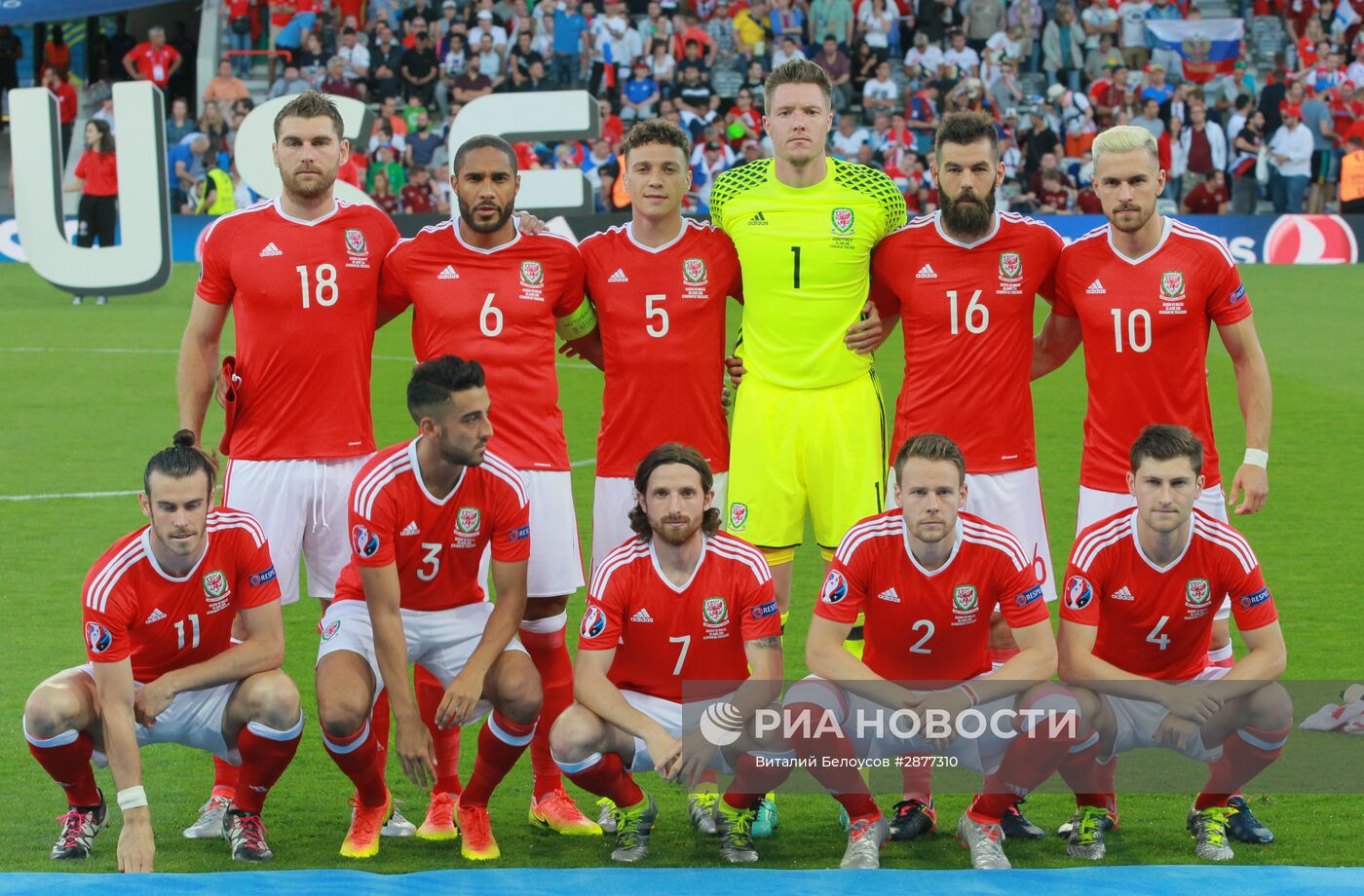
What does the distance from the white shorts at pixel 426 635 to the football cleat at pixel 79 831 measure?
2.79 feet

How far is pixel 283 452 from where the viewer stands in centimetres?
605

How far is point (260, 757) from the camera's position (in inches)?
213

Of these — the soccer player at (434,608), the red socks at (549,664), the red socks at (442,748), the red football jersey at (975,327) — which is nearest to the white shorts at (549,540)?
the red socks at (549,664)

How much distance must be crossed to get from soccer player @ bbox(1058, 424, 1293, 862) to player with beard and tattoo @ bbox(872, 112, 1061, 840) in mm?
671

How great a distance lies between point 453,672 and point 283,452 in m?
1.03


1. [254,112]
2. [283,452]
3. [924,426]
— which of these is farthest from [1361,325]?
[283,452]

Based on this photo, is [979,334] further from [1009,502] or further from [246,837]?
[246,837]

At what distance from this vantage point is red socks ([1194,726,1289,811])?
5.30 metres

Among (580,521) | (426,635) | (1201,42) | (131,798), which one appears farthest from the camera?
(1201,42)

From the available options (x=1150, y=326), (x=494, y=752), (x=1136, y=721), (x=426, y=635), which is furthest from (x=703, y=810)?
(x=1150, y=326)

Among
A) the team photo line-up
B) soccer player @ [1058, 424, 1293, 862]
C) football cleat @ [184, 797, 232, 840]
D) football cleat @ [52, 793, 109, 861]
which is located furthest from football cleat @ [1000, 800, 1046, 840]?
football cleat @ [52, 793, 109, 861]

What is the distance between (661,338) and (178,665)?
1937mm

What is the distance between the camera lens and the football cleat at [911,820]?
5.62m

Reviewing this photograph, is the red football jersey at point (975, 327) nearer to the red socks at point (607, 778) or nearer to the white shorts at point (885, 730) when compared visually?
the white shorts at point (885, 730)
